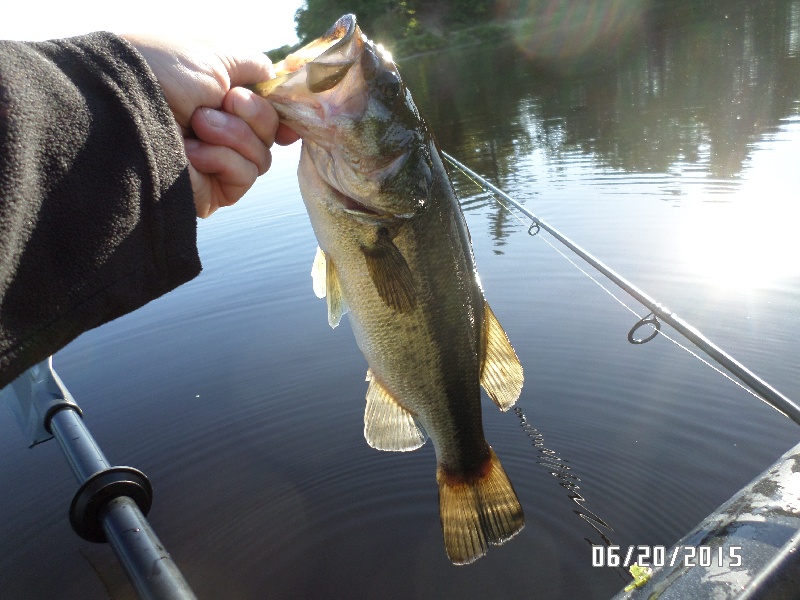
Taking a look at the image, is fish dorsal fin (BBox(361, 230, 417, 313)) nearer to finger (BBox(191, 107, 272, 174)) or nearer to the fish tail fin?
finger (BBox(191, 107, 272, 174))

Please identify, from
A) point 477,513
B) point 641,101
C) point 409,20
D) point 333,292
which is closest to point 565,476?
point 477,513

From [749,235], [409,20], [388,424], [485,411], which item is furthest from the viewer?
[409,20]

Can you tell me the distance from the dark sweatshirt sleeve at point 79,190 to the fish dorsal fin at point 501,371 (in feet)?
3.88

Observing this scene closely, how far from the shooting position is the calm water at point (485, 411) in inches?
152

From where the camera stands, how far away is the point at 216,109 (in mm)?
1829

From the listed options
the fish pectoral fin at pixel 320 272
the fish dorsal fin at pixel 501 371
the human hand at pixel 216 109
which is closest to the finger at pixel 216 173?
the human hand at pixel 216 109

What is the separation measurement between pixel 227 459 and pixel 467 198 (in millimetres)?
7378

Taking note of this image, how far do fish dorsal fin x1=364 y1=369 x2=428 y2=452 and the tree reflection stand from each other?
21.7 feet

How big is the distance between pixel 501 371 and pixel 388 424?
466mm

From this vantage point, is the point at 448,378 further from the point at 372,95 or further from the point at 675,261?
the point at 675,261

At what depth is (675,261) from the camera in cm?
701

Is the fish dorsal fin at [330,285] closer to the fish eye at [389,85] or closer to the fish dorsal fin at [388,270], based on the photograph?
the fish dorsal fin at [388,270]

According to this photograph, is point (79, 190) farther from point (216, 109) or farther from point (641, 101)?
point (641, 101)

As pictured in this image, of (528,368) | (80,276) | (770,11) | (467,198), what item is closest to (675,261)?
(528,368)
